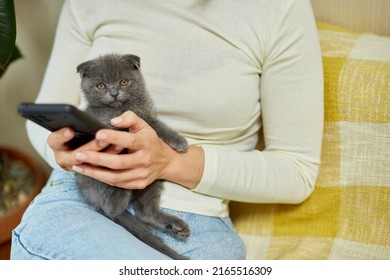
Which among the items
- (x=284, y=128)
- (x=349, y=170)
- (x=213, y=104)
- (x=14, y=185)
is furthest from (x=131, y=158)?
(x=14, y=185)

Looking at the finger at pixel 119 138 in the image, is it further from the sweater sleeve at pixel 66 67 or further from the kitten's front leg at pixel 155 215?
the sweater sleeve at pixel 66 67

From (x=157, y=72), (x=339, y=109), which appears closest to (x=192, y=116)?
(x=157, y=72)

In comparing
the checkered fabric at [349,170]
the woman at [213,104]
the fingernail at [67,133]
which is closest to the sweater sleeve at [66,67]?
the woman at [213,104]

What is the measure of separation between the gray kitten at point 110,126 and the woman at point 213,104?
3cm

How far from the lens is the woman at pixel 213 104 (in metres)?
0.91

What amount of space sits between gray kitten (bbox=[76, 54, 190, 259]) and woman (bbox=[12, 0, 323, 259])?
0.03m

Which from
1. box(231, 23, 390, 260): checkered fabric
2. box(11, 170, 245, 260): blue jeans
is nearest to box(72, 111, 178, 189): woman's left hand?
box(11, 170, 245, 260): blue jeans

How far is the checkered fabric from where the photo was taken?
0.96m

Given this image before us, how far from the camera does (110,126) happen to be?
844mm

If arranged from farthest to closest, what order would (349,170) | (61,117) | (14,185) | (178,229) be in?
(14,185) → (349,170) → (178,229) → (61,117)

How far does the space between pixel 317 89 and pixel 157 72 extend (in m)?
0.37

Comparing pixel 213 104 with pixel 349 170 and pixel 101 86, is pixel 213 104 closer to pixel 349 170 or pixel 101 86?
pixel 101 86

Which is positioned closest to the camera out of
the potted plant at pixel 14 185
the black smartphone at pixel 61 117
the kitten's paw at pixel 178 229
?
the black smartphone at pixel 61 117
